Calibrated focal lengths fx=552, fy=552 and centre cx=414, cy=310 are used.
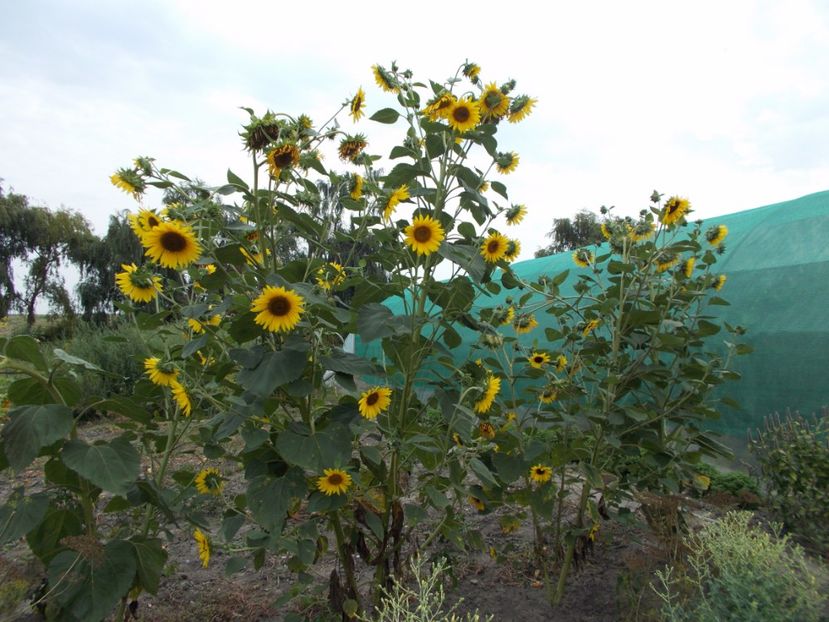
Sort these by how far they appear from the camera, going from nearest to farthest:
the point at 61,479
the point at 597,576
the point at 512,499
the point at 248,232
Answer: the point at 61,479 < the point at 248,232 < the point at 512,499 < the point at 597,576

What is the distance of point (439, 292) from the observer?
1590 mm

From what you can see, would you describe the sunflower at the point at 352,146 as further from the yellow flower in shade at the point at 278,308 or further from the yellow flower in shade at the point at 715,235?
the yellow flower in shade at the point at 715,235

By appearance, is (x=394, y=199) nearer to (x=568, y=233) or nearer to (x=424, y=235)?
(x=424, y=235)

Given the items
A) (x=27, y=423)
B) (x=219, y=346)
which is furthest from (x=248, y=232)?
(x=27, y=423)

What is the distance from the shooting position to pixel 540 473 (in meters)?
2.00

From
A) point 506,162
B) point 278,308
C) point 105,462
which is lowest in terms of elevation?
point 105,462

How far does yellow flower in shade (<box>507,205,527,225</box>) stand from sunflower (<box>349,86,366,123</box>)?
0.58 metres

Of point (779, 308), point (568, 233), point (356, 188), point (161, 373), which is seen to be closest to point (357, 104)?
point (356, 188)

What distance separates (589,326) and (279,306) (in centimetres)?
135

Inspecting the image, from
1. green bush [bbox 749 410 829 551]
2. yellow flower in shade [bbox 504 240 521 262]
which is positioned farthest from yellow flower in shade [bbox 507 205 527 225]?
green bush [bbox 749 410 829 551]

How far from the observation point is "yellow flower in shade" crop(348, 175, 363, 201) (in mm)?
1661

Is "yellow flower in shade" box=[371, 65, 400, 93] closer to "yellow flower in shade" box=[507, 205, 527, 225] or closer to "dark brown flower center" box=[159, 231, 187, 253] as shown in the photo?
"yellow flower in shade" box=[507, 205, 527, 225]

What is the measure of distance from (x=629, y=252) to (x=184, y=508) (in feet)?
6.11

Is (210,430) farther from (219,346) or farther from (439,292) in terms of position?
(439,292)
